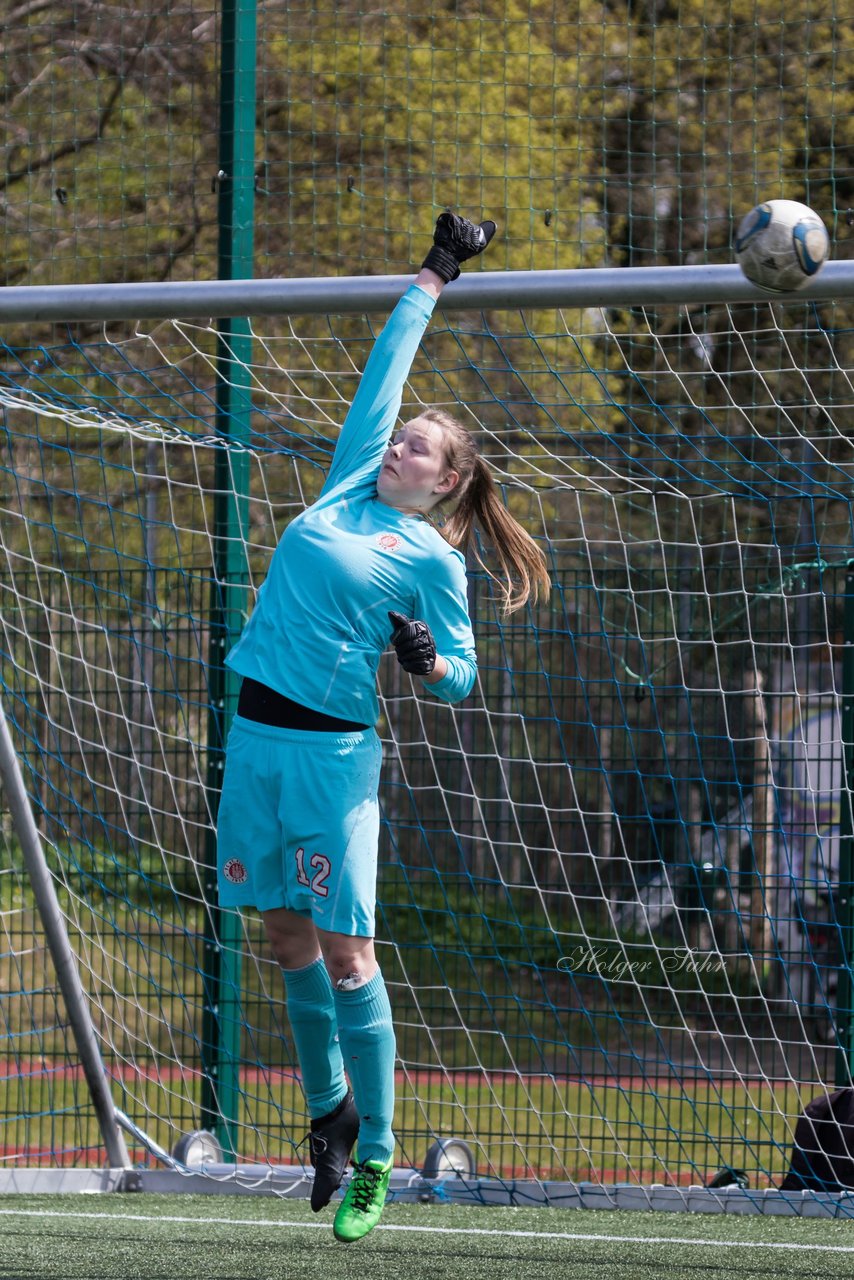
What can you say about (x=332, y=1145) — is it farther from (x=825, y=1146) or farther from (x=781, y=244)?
(x=825, y=1146)

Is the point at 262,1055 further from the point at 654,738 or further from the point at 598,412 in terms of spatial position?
the point at 598,412

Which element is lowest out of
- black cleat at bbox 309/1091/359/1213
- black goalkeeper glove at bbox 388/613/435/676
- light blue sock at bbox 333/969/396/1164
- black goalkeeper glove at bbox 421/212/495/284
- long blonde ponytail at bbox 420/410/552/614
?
black cleat at bbox 309/1091/359/1213

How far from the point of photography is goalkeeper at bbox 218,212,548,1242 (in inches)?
139

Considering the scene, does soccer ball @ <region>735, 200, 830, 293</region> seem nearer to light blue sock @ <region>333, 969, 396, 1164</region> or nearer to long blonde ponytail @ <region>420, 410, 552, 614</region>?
long blonde ponytail @ <region>420, 410, 552, 614</region>

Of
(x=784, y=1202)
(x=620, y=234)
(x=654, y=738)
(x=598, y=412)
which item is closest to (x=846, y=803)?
(x=654, y=738)

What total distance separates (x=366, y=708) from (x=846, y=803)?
9.98ft

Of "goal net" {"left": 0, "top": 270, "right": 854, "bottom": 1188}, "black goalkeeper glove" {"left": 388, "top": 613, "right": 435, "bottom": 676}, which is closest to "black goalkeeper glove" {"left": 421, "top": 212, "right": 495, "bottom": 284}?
"black goalkeeper glove" {"left": 388, "top": 613, "right": 435, "bottom": 676}

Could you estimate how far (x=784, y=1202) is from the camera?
5324 millimetres

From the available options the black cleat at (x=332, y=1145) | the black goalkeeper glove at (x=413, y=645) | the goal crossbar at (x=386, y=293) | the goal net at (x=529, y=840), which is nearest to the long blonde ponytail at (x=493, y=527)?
the black goalkeeper glove at (x=413, y=645)

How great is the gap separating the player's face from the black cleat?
4.65 feet

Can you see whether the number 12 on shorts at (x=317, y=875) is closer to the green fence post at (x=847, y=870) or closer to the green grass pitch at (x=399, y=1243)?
the green grass pitch at (x=399, y=1243)

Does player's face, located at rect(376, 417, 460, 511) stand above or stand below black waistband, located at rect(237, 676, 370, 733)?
above

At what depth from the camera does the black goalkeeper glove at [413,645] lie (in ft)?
11.3

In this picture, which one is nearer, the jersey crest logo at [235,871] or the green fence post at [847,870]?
the jersey crest logo at [235,871]
